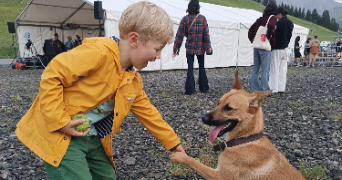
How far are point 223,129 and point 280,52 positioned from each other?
6204mm

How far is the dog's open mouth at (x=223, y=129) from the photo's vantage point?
9.63ft

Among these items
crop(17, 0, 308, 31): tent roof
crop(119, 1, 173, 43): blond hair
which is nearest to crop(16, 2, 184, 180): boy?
crop(119, 1, 173, 43): blond hair

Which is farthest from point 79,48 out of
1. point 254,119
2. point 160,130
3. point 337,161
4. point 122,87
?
point 337,161

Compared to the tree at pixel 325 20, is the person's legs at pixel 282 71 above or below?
below

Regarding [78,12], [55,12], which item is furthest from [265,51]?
[78,12]

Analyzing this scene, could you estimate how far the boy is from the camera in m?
1.87

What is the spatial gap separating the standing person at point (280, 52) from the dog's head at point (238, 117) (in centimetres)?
584

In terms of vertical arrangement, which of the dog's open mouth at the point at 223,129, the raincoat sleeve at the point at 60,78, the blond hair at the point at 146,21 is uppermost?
the blond hair at the point at 146,21

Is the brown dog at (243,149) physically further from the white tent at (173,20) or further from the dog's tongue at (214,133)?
the white tent at (173,20)

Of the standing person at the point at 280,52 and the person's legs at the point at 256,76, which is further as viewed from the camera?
the standing person at the point at 280,52

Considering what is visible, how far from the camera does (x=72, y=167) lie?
1.97 m

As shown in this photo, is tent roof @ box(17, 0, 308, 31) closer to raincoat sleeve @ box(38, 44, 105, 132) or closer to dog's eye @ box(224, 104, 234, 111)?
dog's eye @ box(224, 104, 234, 111)

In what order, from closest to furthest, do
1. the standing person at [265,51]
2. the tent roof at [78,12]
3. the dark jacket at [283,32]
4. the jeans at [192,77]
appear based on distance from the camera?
the standing person at [265,51]
the dark jacket at [283,32]
the jeans at [192,77]
the tent roof at [78,12]

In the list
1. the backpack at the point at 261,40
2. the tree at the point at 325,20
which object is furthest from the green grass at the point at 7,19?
the tree at the point at 325,20
